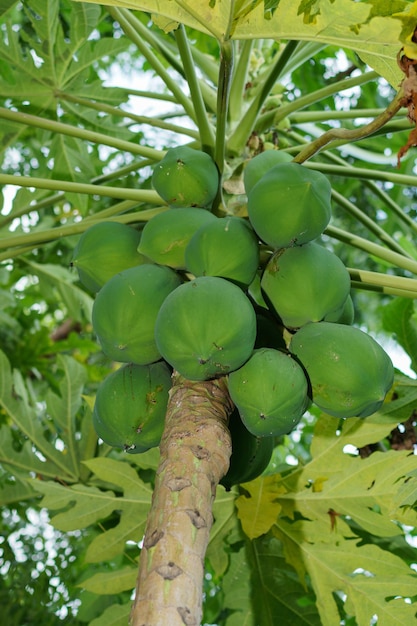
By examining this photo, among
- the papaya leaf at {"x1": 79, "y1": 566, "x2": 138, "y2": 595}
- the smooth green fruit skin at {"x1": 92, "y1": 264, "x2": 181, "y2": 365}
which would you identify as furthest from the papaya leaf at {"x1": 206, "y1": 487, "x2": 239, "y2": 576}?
the smooth green fruit skin at {"x1": 92, "y1": 264, "x2": 181, "y2": 365}

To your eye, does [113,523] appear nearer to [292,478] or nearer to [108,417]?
[292,478]

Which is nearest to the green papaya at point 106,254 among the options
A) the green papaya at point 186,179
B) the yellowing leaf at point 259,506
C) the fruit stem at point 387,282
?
the green papaya at point 186,179

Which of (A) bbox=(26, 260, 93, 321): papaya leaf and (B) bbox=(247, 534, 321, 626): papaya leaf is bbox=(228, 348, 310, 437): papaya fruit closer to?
(B) bbox=(247, 534, 321, 626): papaya leaf

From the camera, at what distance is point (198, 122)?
6.50 ft

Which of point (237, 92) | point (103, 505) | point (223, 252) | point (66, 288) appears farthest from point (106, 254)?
point (66, 288)

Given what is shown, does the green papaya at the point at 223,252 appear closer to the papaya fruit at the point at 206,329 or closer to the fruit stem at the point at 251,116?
the papaya fruit at the point at 206,329

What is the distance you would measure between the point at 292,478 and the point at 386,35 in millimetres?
1244

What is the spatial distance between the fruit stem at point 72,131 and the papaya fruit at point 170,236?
1.65ft

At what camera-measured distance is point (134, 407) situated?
4.94ft

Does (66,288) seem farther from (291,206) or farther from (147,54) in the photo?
(291,206)

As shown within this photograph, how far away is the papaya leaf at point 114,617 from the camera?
6.70 ft

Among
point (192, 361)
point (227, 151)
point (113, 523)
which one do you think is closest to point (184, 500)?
point (192, 361)

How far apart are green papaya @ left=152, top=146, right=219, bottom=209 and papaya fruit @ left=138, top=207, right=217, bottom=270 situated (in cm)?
8

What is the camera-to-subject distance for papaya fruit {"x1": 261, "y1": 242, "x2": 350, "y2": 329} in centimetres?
151
